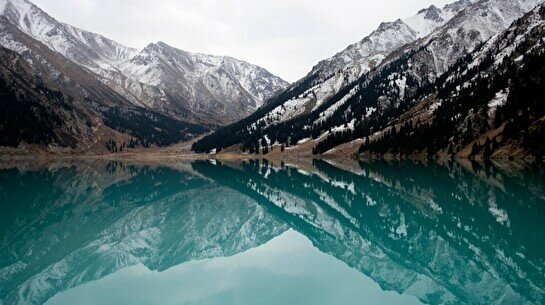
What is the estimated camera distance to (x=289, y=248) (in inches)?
1455

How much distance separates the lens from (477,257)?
29.3m

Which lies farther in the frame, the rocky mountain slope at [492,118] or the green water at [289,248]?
the rocky mountain slope at [492,118]

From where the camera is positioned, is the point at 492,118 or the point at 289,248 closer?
the point at 289,248

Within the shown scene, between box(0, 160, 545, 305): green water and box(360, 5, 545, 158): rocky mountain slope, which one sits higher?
box(360, 5, 545, 158): rocky mountain slope

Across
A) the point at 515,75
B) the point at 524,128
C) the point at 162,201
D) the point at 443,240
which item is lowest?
the point at 162,201

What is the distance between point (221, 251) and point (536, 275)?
22.1m

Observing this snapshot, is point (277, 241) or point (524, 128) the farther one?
point (524, 128)

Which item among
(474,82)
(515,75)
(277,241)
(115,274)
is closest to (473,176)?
(277,241)

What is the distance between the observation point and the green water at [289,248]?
23.9m

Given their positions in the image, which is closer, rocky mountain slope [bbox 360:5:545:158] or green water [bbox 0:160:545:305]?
green water [bbox 0:160:545:305]

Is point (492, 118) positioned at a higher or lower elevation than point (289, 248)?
higher

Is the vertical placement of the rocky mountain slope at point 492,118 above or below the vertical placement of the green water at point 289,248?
above

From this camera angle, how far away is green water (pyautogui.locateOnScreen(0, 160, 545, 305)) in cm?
2392

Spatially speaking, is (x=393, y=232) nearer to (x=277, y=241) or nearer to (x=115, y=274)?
(x=277, y=241)
